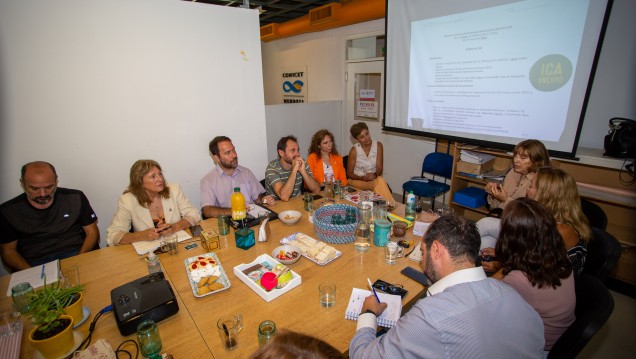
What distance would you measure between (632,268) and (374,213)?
9.34 feet

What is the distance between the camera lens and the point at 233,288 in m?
1.65

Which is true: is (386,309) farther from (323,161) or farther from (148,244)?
(323,161)

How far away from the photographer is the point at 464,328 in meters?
1.08

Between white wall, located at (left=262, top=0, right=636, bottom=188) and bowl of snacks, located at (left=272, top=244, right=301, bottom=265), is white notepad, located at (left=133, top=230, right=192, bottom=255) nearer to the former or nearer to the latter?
bowl of snacks, located at (left=272, top=244, right=301, bottom=265)

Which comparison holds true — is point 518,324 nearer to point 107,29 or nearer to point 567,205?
point 567,205

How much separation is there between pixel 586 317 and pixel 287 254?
1473 millimetres

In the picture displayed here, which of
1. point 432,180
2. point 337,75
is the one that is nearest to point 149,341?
point 432,180

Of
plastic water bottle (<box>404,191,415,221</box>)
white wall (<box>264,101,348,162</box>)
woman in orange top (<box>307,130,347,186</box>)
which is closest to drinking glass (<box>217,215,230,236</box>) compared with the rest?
plastic water bottle (<box>404,191,415,221</box>)

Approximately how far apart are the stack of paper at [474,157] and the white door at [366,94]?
1992 mm

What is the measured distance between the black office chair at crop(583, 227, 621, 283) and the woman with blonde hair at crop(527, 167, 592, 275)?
0.06m

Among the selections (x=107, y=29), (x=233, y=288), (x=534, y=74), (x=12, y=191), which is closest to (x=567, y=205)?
(x=534, y=74)

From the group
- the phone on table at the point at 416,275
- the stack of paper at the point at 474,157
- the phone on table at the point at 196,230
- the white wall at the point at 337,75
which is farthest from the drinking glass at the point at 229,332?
the white wall at the point at 337,75

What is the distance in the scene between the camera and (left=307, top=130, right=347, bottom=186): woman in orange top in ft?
12.3

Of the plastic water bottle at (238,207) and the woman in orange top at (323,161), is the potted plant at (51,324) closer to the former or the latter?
the plastic water bottle at (238,207)
